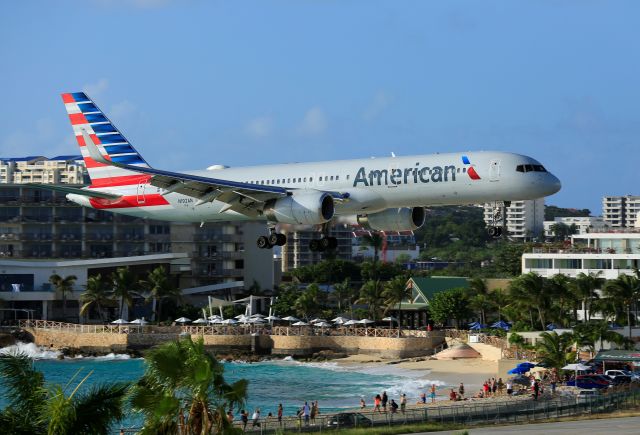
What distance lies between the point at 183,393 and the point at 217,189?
37.6 meters

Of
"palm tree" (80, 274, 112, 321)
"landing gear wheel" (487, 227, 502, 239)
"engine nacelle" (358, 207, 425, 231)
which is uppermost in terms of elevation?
"engine nacelle" (358, 207, 425, 231)

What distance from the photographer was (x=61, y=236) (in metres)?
141

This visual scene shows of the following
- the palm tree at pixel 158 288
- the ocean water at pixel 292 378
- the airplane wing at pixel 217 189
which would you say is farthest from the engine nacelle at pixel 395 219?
the palm tree at pixel 158 288

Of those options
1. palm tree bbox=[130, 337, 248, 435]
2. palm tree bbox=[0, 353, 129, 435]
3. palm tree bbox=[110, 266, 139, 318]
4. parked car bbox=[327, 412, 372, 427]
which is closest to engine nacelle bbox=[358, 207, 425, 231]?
parked car bbox=[327, 412, 372, 427]

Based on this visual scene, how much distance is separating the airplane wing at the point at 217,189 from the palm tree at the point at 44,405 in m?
36.6

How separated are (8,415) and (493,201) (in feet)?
130

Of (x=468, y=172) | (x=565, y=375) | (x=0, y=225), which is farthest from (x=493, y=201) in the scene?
(x=0, y=225)

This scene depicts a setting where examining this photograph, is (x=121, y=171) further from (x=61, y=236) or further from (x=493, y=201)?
(x=61, y=236)

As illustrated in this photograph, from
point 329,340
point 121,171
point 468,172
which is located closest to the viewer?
point 468,172

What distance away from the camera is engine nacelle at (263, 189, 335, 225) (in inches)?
2416

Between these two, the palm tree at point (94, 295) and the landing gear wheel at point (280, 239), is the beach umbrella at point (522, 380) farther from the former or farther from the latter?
the palm tree at point (94, 295)

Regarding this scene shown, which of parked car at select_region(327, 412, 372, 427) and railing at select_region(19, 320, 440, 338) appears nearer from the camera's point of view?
parked car at select_region(327, 412, 372, 427)

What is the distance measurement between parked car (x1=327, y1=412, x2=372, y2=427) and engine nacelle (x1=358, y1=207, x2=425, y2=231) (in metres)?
14.9

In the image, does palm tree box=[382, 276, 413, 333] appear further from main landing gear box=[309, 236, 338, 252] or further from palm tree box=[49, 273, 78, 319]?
main landing gear box=[309, 236, 338, 252]
